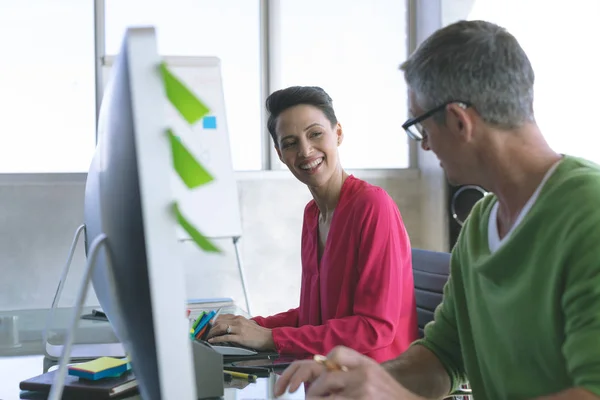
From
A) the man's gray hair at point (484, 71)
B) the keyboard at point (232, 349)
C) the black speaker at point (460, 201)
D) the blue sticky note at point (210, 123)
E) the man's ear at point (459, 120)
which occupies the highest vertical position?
the blue sticky note at point (210, 123)

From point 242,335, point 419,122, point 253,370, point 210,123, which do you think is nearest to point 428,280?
point 242,335

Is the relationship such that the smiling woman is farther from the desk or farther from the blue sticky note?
the blue sticky note

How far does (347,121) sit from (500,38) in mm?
3568

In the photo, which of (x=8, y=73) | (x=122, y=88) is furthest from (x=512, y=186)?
(x=8, y=73)

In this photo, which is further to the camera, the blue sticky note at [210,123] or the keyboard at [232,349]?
the blue sticky note at [210,123]

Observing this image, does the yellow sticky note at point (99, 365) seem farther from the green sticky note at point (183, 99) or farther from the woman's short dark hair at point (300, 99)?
the woman's short dark hair at point (300, 99)

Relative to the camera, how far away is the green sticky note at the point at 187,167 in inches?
20.6

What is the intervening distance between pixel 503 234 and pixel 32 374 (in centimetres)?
109

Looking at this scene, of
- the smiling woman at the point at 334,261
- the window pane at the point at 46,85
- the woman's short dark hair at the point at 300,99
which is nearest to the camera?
the smiling woman at the point at 334,261

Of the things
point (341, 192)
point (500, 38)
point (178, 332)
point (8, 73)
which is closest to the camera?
point (178, 332)

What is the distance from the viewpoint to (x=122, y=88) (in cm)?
59

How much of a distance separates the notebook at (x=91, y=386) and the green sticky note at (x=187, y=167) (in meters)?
0.81

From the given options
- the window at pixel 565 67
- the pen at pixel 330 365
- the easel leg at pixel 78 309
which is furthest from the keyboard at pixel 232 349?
the window at pixel 565 67

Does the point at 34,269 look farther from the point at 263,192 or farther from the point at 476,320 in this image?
the point at 476,320
